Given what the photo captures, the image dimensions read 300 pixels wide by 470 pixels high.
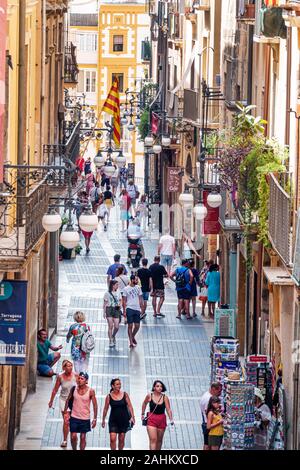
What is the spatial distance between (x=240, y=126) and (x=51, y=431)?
606 cm

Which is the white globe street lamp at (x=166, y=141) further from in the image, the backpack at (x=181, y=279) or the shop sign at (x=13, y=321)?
the shop sign at (x=13, y=321)

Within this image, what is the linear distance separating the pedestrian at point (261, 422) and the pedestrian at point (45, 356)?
5693 millimetres

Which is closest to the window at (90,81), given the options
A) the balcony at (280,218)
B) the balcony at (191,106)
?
Result: the balcony at (191,106)

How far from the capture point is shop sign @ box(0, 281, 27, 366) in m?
22.2

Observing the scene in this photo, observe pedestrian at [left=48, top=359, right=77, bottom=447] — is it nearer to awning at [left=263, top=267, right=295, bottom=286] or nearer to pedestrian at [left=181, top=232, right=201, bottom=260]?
awning at [left=263, top=267, right=295, bottom=286]

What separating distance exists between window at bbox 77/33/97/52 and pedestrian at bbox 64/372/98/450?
252 ft

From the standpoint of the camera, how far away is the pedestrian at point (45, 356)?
98.6 ft

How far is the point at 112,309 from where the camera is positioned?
1314 inches

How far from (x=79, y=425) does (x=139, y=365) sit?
7.67 m

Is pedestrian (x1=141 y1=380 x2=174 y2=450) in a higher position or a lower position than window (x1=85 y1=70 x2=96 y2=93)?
lower

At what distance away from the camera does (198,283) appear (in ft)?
135

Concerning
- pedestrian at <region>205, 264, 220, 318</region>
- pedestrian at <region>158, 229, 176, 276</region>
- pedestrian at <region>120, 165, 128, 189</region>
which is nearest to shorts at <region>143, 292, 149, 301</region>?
pedestrian at <region>205, 264, 220, 318</region>
